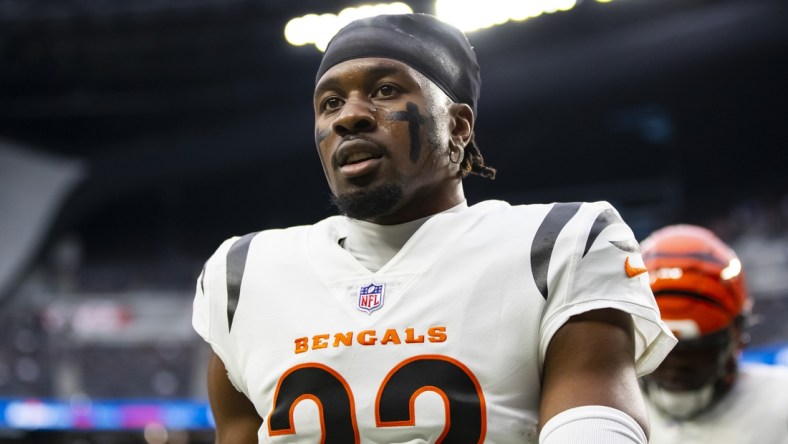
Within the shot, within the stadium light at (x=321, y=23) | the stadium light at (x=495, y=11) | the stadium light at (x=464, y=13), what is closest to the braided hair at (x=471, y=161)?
the stadium light at (x=464, y=13)

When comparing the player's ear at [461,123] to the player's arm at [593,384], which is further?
the player's ear at [461,123]

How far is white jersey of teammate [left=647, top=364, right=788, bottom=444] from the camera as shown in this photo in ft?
A: 8.34

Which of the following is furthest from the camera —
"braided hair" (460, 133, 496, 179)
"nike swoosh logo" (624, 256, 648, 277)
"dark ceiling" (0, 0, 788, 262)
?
"dark ceiling" (0, 0, 788, 262)

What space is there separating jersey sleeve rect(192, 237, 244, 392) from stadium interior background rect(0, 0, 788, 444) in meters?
10.5

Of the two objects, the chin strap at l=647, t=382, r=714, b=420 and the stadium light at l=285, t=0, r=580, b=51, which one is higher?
the stadium light at l=285, t=0, r=580, b=51

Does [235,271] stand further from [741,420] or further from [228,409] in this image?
[741,420]

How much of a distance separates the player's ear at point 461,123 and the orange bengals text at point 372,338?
44 cm

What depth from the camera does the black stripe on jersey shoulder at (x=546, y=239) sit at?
5.16 ft

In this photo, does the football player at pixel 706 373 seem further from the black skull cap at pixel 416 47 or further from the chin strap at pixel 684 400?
the black skull cap at pixel 416 47

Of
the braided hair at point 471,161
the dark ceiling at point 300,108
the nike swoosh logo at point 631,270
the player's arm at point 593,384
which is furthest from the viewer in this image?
the dark ceiling at point 300,108

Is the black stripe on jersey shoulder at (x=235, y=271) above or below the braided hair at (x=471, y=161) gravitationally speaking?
below

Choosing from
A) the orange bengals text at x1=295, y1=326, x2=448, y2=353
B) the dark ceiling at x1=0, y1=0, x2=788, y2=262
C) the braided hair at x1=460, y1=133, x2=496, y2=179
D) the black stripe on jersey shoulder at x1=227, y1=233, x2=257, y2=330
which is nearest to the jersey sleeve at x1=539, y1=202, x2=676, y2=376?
the orange bengals text at x1=295, y1=326, x2=448, y2=353

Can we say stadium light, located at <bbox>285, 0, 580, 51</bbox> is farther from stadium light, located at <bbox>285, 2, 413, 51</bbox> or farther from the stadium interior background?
the stadium interior background

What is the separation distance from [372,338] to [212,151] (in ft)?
52.9
